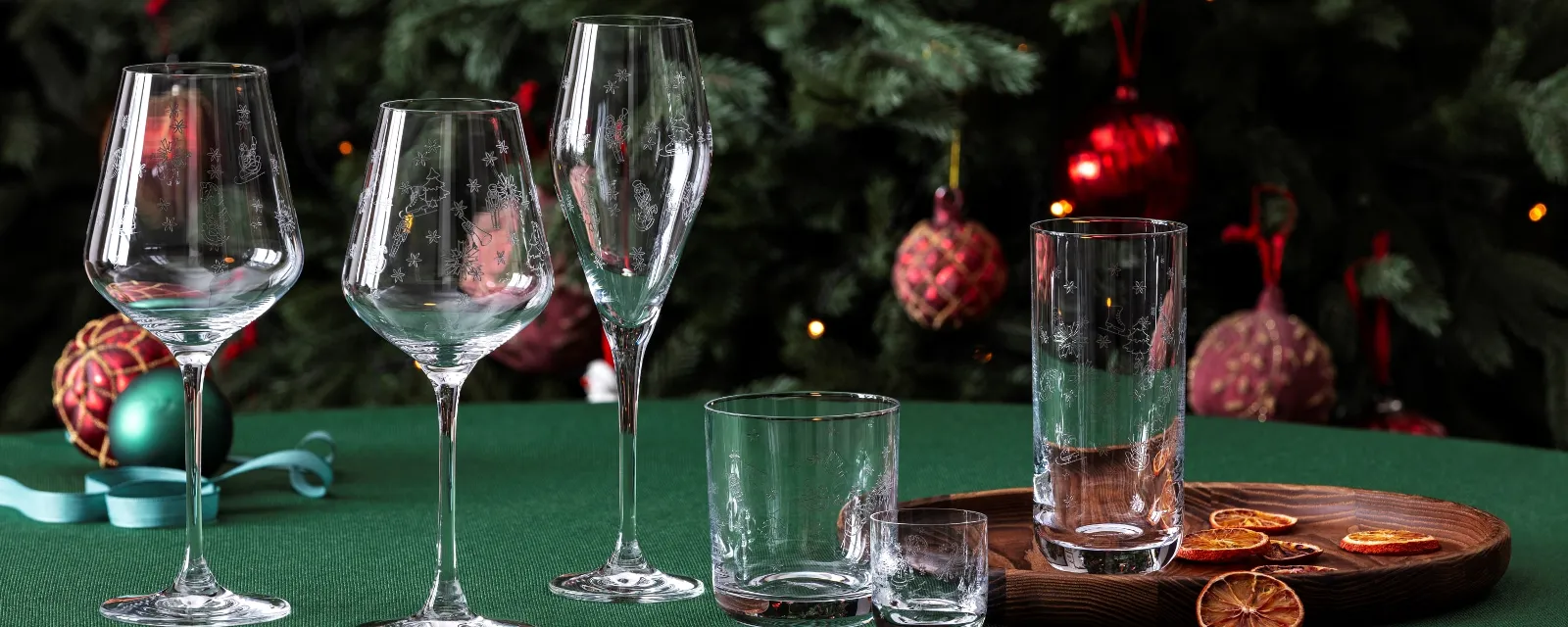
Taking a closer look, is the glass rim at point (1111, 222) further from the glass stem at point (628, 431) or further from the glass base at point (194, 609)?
the glass base at point (194, 609)

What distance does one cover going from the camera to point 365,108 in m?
2.30

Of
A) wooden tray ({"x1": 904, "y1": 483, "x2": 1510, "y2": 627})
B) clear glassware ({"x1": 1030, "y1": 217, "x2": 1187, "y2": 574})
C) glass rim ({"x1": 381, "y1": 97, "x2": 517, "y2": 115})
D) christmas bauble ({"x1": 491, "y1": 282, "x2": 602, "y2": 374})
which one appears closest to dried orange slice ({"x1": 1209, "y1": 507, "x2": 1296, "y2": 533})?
wooden tray ({"x1": 904, "y1": 483, "x2": 1510, "y2": 627})

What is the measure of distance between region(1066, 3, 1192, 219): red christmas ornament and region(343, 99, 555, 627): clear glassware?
1138mm

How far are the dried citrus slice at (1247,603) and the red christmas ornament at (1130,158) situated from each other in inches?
42.2

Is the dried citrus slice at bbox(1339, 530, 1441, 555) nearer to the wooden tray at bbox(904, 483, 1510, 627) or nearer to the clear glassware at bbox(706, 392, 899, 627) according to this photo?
the wooden tray at bbox(904, 483, 1510, 627)

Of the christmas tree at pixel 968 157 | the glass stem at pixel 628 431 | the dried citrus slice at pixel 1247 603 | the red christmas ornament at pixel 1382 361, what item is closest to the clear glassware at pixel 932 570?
the dried citrus slice at pixel 1247 603

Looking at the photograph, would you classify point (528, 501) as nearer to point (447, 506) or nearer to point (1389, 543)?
point (447, 506)

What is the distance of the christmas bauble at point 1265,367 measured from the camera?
181 cm

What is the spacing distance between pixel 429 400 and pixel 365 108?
1.34 feet

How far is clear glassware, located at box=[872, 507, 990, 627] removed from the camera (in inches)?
28.9

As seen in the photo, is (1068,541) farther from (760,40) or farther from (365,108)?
(365,108)

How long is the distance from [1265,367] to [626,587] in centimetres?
111

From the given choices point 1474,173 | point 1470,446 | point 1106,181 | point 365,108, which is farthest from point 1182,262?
point 365,108

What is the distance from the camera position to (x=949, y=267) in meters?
1.86
